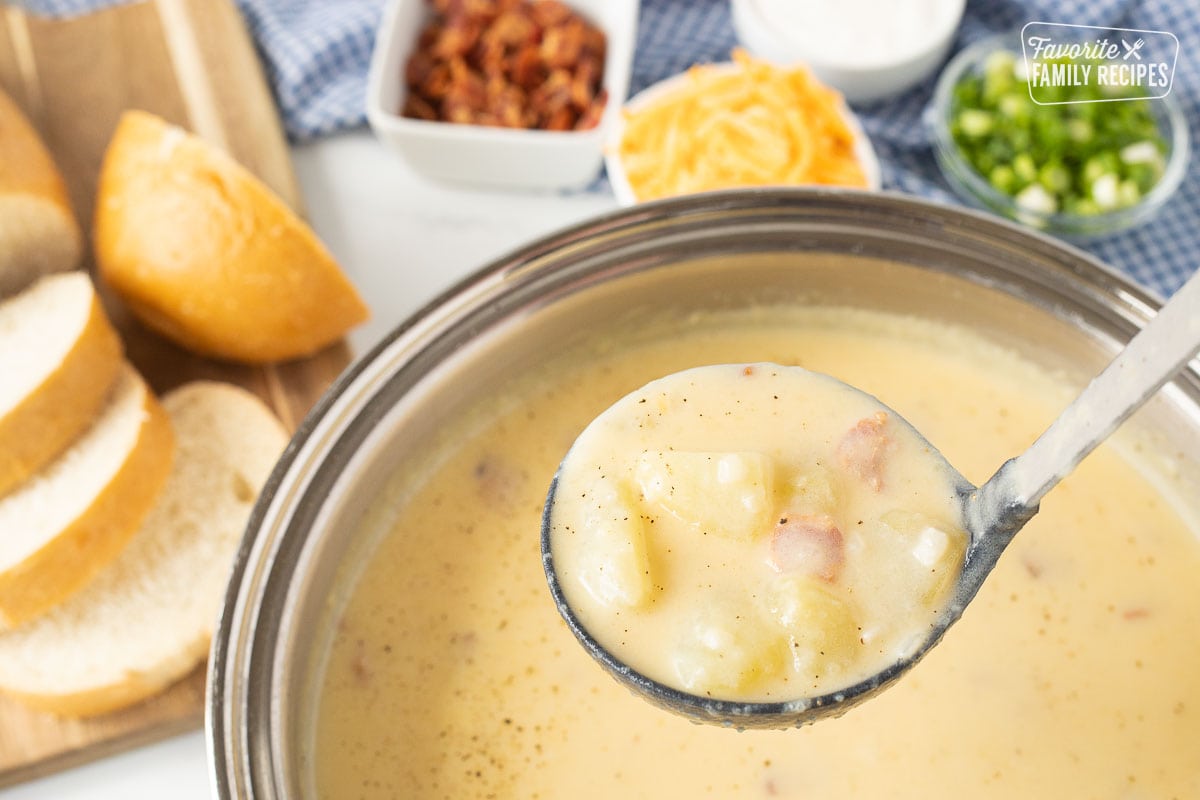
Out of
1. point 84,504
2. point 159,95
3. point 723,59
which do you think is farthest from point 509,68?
point 84,504

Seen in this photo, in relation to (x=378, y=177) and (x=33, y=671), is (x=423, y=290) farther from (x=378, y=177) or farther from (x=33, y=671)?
(x=33, y=671)

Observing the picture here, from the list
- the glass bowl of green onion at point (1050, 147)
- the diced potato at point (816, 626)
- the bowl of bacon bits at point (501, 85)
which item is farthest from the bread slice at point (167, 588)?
the glass bowl of green onion at point (1050, 147)

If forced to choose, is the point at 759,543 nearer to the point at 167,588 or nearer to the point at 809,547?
the point at 809,547

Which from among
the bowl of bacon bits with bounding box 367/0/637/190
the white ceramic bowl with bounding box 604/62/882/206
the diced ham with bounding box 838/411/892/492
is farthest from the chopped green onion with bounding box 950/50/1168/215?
the diced ham with bounding box 838/411/892/492

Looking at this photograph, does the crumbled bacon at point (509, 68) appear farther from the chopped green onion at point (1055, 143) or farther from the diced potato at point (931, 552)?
the diced potato at point (931, 552)

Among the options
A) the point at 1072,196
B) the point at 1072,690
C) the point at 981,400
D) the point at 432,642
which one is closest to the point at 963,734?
the point at 1072,690

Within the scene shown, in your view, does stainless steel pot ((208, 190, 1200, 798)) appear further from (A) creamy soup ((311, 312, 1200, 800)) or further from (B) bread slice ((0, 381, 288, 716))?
(B) bread slice ((0, 381, 288, 716))

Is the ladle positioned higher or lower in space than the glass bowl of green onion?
higher
